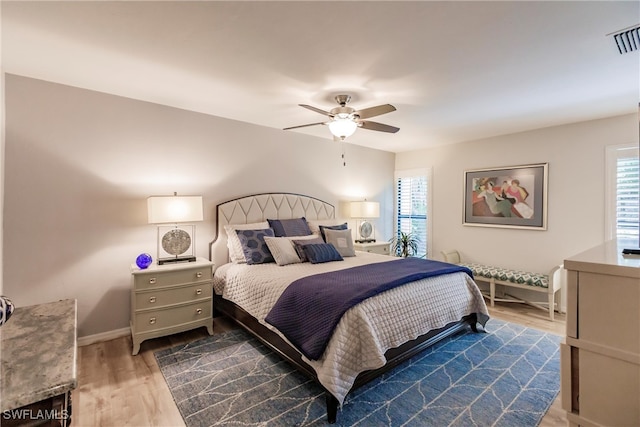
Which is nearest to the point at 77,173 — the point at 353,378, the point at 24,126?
the point at 24,126

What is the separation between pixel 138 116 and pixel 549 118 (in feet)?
15.9

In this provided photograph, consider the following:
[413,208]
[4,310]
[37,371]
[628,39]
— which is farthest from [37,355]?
[413,208]

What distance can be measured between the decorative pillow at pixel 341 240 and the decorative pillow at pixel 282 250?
0.62 metres

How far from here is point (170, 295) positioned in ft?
9.58

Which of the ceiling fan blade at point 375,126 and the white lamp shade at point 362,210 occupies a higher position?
the ceiling fan blade at point 375,126

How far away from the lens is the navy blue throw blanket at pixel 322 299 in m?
2.07

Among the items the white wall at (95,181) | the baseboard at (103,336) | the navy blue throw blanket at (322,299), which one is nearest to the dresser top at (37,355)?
the navy blue throw blanket at (322,299)

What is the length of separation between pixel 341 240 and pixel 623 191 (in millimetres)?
3375

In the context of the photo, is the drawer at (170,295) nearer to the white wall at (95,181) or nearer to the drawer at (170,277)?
the drawer at (170,277)

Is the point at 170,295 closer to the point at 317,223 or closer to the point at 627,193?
the point at 317,223

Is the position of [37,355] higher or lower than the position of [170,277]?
higher

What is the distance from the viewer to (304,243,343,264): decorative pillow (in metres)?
3.40

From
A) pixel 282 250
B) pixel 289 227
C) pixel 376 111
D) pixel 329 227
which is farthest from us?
pixel 329 227

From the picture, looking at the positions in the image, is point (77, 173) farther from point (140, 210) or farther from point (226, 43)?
point (226, 43)
